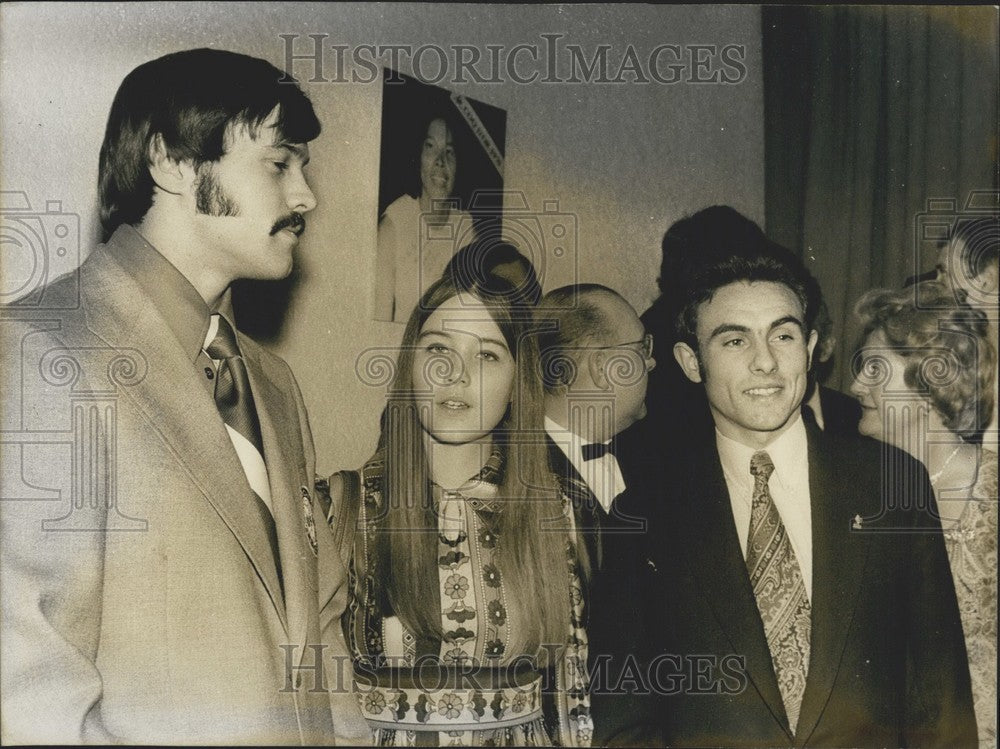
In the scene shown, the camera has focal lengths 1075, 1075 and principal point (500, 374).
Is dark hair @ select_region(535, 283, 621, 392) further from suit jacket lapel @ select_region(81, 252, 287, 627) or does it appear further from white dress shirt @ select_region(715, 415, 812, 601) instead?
suit jacket lapel @ select_region(81, 252, 287, 627)

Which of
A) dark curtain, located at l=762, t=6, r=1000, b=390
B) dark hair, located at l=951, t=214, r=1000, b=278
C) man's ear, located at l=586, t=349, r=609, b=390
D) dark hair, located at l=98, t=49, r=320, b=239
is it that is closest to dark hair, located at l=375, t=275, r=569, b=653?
man's ear, located at l=586, t=349, r=609, b=390

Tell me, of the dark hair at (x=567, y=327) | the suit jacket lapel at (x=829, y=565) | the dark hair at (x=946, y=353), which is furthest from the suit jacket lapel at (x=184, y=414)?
the dark hair at (x=946, y=353)

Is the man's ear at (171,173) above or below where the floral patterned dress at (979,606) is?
above

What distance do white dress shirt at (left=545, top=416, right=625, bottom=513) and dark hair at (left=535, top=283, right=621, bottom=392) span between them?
97 mm

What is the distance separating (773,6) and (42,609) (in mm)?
1967

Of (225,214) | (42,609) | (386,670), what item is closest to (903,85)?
(225,214)

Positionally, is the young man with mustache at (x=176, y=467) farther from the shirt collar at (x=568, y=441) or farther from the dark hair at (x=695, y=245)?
the dark hair at (x=695, y=245)

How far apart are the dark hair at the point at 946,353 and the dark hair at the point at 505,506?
77 cm

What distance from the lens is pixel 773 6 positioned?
2.30 metres

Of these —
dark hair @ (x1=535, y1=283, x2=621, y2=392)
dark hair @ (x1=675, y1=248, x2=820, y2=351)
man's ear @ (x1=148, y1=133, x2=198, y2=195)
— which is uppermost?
man's ear @ (x1=148, y1=133, x2=198, y2=195)

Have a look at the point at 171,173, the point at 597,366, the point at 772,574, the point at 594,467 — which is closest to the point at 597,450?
the point at 594,467

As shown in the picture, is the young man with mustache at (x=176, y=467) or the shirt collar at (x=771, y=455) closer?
the young man with mustache at (x=176, y=467)

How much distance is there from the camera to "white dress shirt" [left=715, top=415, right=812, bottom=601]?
2.26 m

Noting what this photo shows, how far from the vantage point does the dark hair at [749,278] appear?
2.26 metres
